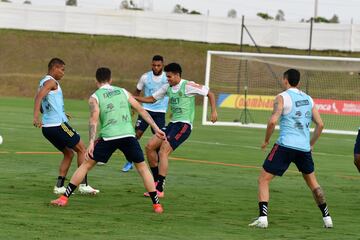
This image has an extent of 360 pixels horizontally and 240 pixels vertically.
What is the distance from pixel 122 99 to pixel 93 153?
2.84 feet

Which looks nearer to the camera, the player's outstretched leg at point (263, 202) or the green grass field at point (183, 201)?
the green grass field at point (183, 201)

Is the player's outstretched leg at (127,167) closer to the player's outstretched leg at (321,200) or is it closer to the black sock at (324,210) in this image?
the player's outstretched leg at (321,200)

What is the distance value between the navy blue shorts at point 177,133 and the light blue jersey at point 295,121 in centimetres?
322

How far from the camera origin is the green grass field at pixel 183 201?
1161cm

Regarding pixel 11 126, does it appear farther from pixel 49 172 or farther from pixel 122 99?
pixel 122 99

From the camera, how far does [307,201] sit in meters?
15.2

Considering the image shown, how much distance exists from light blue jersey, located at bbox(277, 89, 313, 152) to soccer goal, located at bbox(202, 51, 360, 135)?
1997 cm

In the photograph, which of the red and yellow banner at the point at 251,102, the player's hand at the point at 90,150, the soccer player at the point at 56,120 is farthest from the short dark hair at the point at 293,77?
the red and yellow banner at the point at 251,102

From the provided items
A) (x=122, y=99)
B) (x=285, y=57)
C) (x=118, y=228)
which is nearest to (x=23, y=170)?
(x=122, y=99)

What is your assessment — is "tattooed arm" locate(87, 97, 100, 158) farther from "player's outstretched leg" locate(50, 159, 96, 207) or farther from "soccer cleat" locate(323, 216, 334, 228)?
"soccer cleat" locate(323, 216, 334, 228)

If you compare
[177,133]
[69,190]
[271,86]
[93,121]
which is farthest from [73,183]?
[271,86]

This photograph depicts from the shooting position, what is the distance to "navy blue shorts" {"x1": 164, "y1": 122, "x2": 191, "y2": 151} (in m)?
15.5

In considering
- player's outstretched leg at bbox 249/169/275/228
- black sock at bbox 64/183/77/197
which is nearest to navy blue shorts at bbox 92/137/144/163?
black sock at bbox 64/183/77/197

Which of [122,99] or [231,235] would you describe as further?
[122,99]
